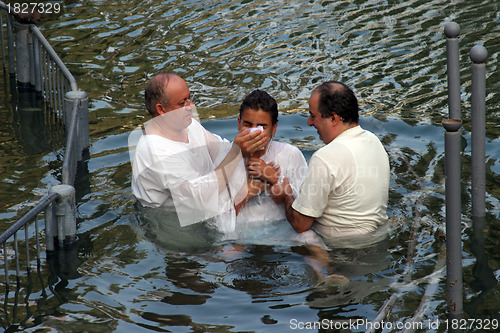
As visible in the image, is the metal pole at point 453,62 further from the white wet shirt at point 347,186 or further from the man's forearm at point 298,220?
the man's forearm at point 298,220

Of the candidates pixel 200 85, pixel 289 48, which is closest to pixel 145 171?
pixel 200 85

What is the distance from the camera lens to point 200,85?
11531 millimetres

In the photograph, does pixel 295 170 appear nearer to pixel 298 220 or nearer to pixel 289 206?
pixel 289 206

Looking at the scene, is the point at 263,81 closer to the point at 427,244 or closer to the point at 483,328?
the point at 427,244

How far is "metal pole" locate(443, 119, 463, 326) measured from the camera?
4887 mm

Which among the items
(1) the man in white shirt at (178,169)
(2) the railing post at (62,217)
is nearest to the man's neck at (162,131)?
(1) the man in white shirt at (178,169)

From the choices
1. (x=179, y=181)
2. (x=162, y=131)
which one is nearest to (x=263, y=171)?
(x=179, y=181)

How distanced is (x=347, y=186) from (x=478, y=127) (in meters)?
1.45

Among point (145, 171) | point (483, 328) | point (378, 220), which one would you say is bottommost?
point (483, 328)

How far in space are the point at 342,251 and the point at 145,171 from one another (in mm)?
2047

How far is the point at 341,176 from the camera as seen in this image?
20.2 ft

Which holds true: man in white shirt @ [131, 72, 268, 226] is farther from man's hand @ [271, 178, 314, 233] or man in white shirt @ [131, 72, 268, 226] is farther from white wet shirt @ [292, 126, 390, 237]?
white wet shirt @ [292, 126, 390, 237]

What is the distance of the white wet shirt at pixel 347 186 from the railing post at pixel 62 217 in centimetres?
197

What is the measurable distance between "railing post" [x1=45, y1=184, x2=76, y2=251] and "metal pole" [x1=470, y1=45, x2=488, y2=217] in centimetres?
366
